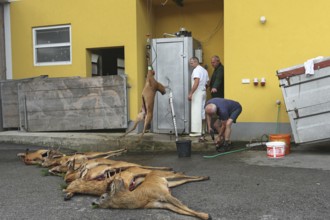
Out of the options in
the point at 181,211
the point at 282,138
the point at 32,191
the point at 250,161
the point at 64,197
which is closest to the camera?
the point at 181,211

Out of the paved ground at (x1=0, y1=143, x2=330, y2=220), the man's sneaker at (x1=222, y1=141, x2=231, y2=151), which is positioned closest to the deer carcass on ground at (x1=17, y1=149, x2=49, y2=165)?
the paved ground at (x1=0, y1=143, x2=330, y2=220)

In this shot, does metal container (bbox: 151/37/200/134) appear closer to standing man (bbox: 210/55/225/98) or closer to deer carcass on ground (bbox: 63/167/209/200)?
standing man (bbox: 210/55/225/98)

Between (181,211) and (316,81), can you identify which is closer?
(181,211)

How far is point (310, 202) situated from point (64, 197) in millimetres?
2943

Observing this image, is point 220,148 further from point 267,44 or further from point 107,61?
point 107,61

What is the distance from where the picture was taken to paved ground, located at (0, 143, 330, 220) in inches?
170

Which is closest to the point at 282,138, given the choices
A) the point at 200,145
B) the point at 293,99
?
the point at 293,99

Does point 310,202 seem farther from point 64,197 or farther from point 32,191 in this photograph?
point 32,191

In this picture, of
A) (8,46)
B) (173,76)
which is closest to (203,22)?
(173,76)

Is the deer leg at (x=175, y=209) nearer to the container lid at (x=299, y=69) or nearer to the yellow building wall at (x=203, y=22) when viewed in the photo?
the container lid at (x=299, y=69)

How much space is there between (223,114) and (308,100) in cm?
167

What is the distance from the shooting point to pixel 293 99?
24.7 ft

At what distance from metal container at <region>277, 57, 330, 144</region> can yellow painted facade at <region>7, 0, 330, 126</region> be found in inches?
52.2

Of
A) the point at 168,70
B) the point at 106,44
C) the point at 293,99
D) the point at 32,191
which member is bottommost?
the point at 32,191
